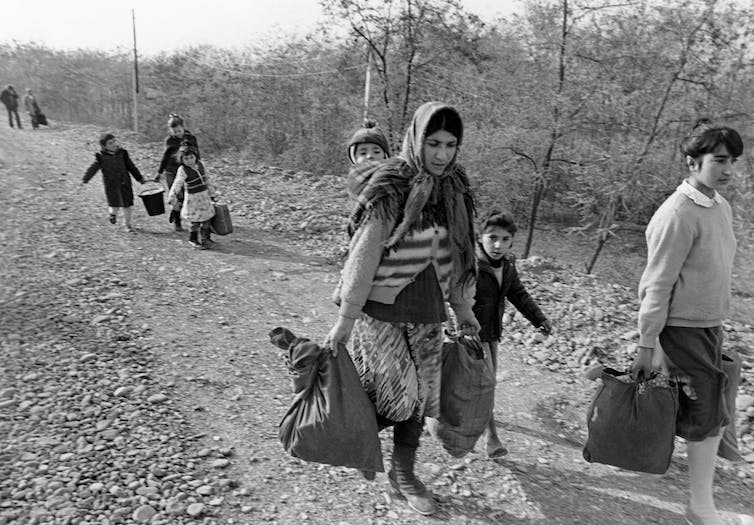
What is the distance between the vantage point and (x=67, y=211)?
315 inches

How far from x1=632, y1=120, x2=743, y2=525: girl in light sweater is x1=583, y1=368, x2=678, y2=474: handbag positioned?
76mm

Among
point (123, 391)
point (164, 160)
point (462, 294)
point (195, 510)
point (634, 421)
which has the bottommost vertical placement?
point (195, 510)

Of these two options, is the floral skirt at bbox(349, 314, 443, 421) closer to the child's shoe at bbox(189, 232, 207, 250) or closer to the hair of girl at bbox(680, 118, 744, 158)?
the hair of girl at bbox(680, 118, 744, 158)

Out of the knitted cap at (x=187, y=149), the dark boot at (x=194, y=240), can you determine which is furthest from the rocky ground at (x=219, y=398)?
the knitted cap at (x=187, y=149)

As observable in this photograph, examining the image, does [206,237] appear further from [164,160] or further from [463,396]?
[463,396]

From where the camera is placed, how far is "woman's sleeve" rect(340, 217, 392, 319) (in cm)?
229

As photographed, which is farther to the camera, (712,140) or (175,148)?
(175,148)

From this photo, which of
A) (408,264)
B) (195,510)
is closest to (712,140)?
(408,264)

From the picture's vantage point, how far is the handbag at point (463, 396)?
8.38 ft

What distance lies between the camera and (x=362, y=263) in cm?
230

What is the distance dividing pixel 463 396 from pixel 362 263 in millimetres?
817

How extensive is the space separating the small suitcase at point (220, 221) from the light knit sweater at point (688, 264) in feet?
18.5

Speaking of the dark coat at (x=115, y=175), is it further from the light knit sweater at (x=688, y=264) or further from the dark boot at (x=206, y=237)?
the light knit sweater at (x=688, y=264)

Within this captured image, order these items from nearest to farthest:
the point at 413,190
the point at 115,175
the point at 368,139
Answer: the point at 413,190, the point at 368,139, the point at 115,175
